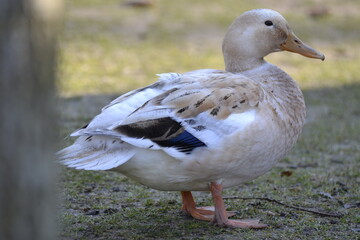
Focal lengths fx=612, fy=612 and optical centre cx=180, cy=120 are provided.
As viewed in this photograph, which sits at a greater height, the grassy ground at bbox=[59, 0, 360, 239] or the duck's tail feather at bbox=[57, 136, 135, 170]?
the duck's tail feather at bbox=[57, 136, 135, 170]

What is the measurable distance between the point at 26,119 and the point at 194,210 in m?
2.15

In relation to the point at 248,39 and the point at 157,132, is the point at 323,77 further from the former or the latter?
the point at 157,132

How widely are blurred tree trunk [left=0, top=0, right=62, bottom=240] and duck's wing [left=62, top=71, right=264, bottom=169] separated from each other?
1.36 meters

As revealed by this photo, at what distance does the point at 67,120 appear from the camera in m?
6.42

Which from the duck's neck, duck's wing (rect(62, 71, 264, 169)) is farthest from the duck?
the duck's neck

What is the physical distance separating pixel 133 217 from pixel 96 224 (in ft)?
0.90

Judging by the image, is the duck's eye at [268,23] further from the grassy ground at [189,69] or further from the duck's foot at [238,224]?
the duck's foot at [238,224]

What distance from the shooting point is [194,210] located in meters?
4.05

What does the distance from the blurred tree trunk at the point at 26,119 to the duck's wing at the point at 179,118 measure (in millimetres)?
1360

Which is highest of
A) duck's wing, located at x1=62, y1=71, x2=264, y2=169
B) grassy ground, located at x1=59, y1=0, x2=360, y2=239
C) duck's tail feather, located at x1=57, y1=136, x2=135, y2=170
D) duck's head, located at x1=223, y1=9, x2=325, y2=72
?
duck's head, located at x1=223, y1=9, x2=325, y2=72

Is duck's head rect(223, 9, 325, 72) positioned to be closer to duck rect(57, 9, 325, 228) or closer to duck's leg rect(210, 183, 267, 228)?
duck rect(57, 9, 325, 228)

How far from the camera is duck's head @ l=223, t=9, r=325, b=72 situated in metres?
4.29

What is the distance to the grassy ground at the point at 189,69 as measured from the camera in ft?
12.8

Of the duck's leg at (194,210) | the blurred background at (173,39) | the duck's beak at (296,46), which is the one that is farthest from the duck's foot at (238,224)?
the blurred background at (173,39)
